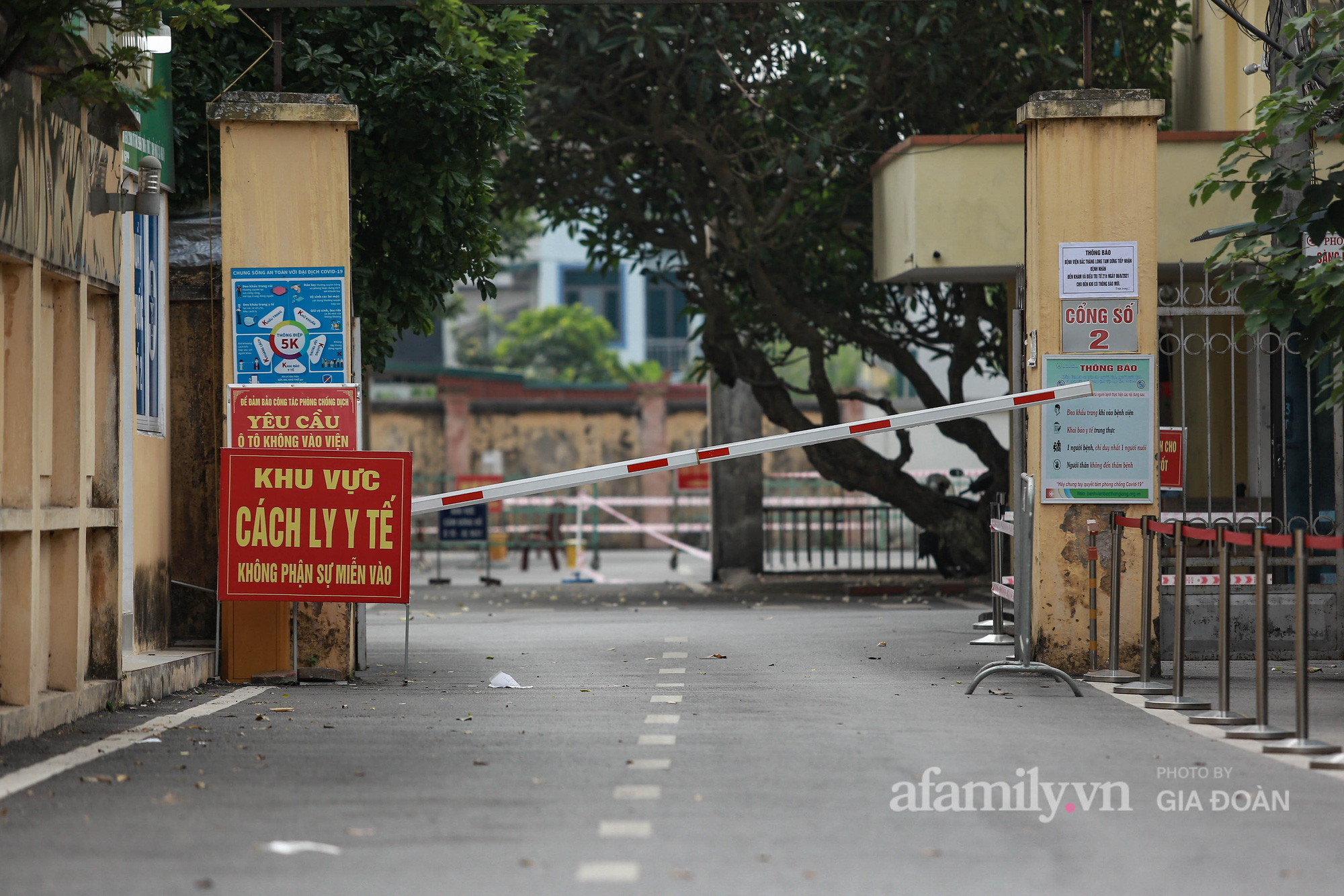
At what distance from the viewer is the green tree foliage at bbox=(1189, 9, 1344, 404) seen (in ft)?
27.9

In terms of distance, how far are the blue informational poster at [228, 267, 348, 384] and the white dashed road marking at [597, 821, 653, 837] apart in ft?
16.6

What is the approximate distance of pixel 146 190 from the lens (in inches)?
365

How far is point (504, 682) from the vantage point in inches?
368

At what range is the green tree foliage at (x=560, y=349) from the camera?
2350 inches

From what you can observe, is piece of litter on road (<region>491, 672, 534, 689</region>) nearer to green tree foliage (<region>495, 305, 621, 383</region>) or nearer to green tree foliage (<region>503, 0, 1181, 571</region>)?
green tree foliage (<region>503, 0, 1181, 571</region>)

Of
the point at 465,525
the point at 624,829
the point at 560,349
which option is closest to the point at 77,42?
the point at 624,829

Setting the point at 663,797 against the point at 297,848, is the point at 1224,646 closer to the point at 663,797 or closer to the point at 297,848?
the point at 663,797

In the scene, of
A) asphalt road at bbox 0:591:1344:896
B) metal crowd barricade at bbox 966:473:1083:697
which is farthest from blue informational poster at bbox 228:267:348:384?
metal crowd barricade at bbox 966:473:1083:697

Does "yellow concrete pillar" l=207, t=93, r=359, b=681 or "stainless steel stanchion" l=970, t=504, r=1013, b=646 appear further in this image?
"stainless steel stanchion" l=970, t=504, r=1013, b=646

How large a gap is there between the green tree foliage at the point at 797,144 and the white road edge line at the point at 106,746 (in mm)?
8767

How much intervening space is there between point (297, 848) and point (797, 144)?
12.1 m

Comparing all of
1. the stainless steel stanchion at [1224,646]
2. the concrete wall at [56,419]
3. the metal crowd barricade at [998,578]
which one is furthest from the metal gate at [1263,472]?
the concrete wall at [56,419]

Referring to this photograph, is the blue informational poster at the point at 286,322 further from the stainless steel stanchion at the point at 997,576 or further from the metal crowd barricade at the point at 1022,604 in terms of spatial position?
the stainless steel stanchion at the point at 997,576

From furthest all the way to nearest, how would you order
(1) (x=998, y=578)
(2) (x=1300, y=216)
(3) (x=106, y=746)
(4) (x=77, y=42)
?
(1) (x=998, y=578)
(2) (x=1300, y=216)
(4) (x=77, y=42)
(3) (x=106, y=746)
